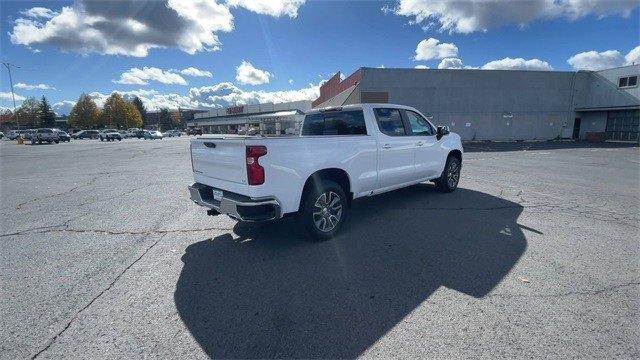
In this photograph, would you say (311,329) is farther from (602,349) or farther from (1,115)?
(1,115)

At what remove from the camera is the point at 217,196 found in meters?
4.24

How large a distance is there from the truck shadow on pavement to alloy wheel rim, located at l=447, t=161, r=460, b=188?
176 centimetres

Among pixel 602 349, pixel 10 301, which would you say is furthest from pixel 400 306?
pixel 10 301

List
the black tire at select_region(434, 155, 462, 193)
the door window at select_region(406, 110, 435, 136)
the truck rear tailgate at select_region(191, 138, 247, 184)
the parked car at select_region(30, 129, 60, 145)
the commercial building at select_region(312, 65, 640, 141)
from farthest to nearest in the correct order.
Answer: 1. the parked car at select_region(30, 129, 60, 145)
2. the commercial building at select_region(312, 65, 640, 141)
3. the black tire at select_region(434, 155, 462, 193)
4. the door window at select_region(406, 110, 435, 136)
5. the truck rear tailgate at select_region(191, 138, 247, 184)

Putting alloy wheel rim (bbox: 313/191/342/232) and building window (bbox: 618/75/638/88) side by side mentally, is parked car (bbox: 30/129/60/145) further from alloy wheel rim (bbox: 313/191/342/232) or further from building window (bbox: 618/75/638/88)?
building window (bbox: 618/75/638/88)

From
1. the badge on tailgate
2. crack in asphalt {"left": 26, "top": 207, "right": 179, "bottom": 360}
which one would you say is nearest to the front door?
the badge on tailgate

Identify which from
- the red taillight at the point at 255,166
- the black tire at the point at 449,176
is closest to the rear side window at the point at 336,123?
the red taillight at the point at 255,166

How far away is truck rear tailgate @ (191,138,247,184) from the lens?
3.76 metres

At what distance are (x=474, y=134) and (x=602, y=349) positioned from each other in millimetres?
30397

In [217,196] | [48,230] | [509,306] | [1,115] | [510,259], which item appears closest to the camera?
[509,306]

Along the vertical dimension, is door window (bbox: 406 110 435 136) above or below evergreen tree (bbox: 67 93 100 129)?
below

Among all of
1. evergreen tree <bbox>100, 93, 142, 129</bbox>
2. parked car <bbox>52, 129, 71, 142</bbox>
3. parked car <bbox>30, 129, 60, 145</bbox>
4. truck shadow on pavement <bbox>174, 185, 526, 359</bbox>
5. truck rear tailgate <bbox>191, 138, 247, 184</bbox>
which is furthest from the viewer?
evergreen tree <bbox>100, 93, 142, 129</bbox>

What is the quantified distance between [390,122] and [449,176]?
264cm

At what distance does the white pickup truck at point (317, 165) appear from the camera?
3719 mm
